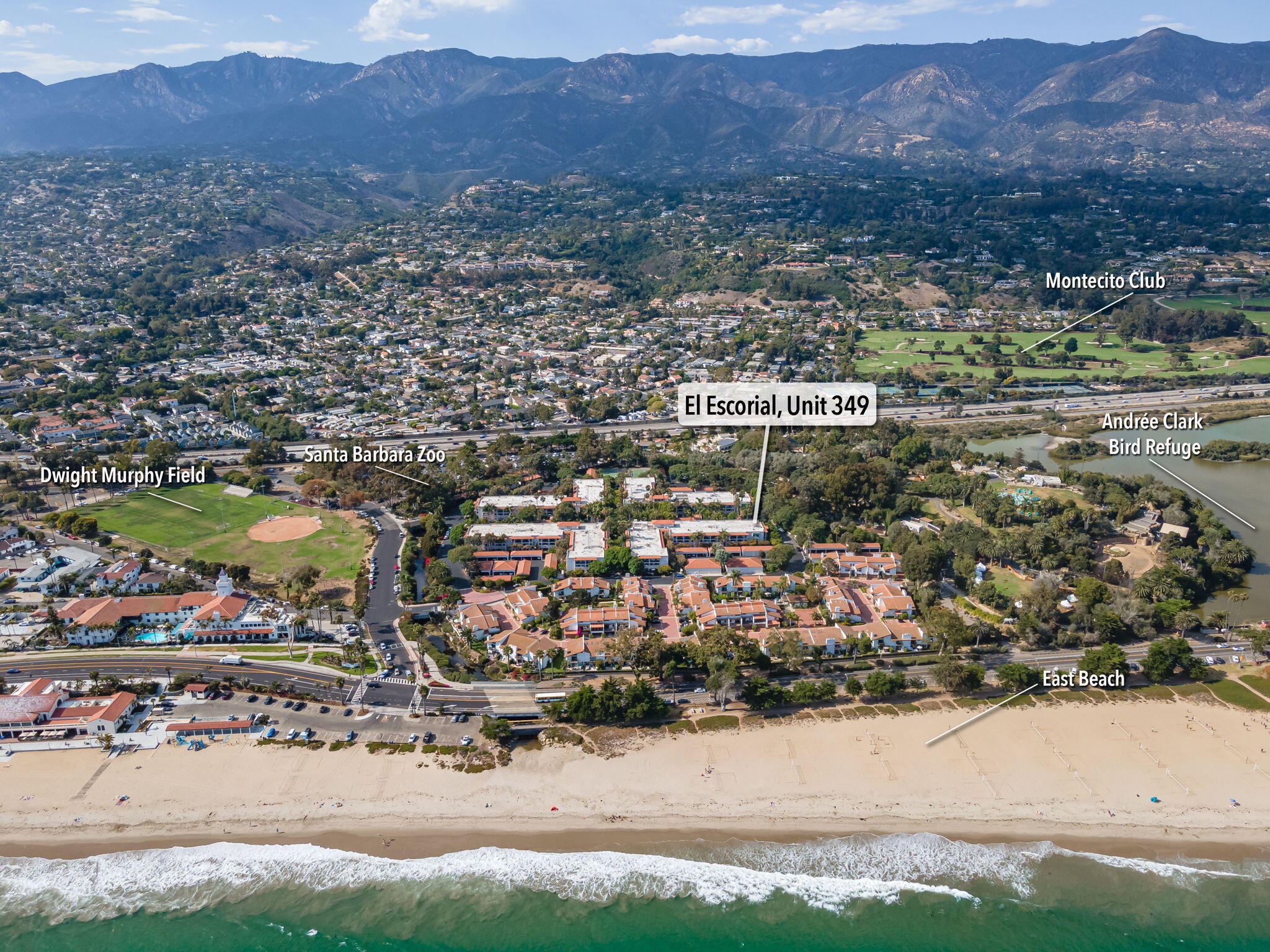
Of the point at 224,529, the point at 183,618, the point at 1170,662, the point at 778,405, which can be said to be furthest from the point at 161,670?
the point at 1170,662

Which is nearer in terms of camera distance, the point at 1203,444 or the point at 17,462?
the point at 17,462

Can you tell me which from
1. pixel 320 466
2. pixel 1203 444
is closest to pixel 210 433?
pixel 320 466

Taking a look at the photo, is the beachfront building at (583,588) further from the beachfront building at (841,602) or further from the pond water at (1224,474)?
the pond water at (1224,474)

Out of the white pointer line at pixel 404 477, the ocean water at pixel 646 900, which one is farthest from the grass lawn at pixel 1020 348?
the ocean water at pixel 646 900

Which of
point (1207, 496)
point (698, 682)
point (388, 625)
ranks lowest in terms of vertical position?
point (388, 625)

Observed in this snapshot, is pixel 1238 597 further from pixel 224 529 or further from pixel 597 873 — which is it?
pixel 224 529

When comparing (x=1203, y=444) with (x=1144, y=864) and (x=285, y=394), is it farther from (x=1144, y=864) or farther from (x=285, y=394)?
(x=285, y=394)

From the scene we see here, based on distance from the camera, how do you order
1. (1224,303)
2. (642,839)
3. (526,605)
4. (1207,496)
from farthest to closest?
(1224,303)
(1207,496)
(526,605)
(642,839)
